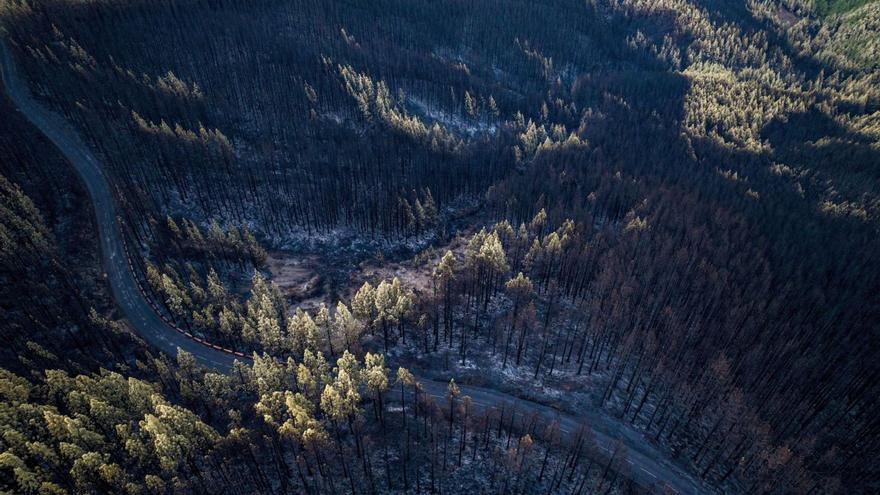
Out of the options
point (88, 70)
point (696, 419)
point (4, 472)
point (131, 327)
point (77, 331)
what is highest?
point (88, 70)

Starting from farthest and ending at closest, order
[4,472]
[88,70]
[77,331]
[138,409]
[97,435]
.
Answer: [88,70] < [77,331] < [138,409] < [97,435] < [4,472]

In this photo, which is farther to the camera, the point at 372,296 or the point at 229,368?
the point at 372,296

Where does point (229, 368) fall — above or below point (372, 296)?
below

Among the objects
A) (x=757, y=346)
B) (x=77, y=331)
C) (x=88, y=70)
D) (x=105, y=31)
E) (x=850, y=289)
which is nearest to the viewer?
(x=77, y=331)

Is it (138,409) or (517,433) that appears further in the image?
(517,433)

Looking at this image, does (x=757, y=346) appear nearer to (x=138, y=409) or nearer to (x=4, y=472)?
(x=138, y=409)

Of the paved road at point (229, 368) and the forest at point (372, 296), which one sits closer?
the forest at point (372, 296)

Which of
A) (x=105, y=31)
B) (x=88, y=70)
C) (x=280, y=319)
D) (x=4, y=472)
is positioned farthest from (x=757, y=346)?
(x=105, y=31)

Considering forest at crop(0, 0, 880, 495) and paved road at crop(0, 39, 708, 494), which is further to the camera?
paved road at crop(0, 39, 708, 494)
